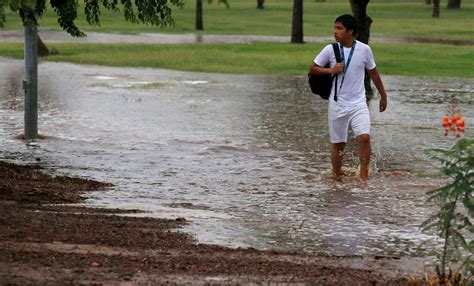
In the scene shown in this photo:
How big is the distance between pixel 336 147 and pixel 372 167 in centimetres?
132

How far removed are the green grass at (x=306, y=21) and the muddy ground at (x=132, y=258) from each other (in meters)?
33.5

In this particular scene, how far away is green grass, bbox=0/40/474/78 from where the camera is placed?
29.2m

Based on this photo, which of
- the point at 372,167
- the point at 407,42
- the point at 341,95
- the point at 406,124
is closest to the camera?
the point at 341,95

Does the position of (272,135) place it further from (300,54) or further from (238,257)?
(300,54)

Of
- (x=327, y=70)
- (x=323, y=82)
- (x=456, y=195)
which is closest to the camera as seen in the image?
(x=456, y=195)

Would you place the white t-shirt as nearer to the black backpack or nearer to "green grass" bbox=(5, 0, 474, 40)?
the black backpack

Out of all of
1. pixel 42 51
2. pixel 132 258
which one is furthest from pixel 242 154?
pixel 42 51

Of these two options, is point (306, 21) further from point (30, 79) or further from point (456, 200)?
point (456, 200)

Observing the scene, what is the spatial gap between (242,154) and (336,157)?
2.28 metres

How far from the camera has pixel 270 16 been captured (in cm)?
6066

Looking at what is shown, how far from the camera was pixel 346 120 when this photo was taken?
1286 cm

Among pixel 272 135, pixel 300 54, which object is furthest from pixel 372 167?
pixel 300 54

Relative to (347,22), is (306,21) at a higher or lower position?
lower

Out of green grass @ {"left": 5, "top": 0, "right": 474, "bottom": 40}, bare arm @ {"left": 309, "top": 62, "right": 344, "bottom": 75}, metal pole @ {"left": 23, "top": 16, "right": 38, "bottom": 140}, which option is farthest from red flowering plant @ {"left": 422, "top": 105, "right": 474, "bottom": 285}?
green grass @ {"left": 5, "top": 0, "right": 474, "bottom": 40}
